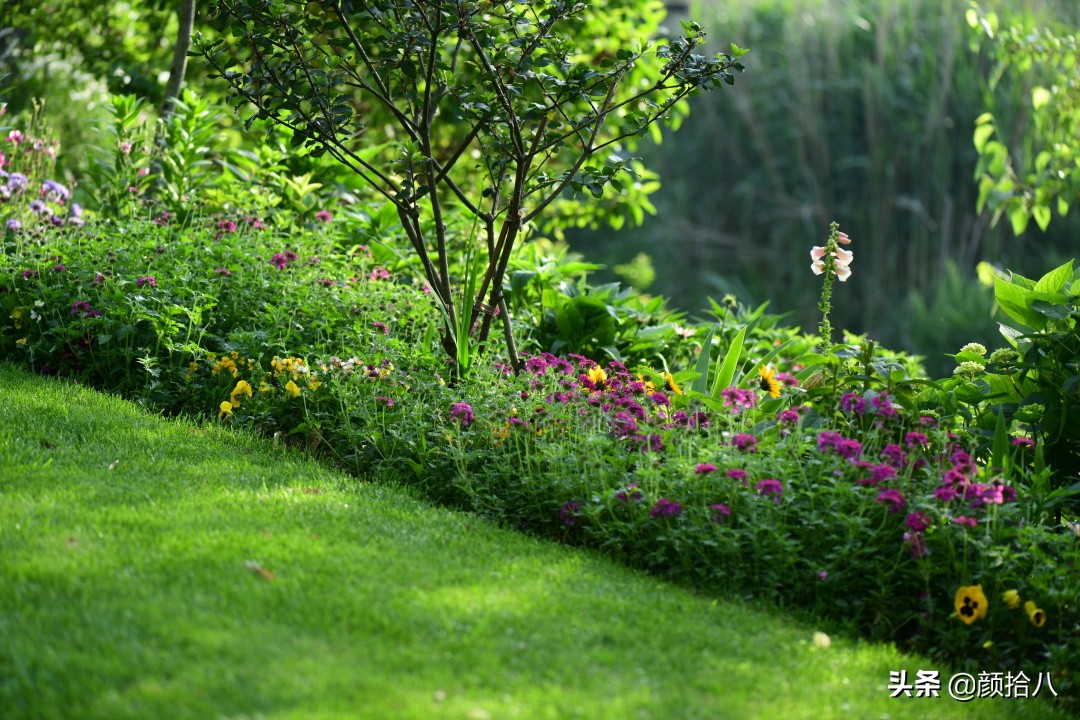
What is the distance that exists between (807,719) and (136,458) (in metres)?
2.49

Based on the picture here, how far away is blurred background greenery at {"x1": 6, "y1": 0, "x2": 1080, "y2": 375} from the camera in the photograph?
1247 centimetres

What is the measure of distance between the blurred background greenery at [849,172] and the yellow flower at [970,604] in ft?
28.9

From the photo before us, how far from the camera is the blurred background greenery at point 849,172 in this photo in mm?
12469

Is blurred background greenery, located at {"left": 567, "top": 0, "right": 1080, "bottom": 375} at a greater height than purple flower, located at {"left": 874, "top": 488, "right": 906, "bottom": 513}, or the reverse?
blurred background greenery, located at {"left": 567, "top": 0, "right": 1080, "bottom": 375}

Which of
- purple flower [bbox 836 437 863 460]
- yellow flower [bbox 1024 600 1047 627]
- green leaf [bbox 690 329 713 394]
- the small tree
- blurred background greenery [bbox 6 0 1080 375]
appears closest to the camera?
yellow flower [bbox 1024 600 1047 627]

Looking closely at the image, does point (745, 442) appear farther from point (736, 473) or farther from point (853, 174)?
point (853, 174)

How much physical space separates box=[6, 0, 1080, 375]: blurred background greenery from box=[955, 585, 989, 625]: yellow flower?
881 centimetres

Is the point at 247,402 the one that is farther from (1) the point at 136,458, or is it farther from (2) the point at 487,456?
(2) the point at 487,456

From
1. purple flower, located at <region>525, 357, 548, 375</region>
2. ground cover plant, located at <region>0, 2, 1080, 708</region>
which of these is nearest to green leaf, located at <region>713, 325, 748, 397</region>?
ground cover plant, located at <region>0, 2, 1080, 708</region>

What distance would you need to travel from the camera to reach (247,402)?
450 cm

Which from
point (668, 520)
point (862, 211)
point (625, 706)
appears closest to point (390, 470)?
point (668, 520)

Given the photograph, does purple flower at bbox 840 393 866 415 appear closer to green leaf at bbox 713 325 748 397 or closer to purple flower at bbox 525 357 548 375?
green leaf at bbox 713 325 748 397

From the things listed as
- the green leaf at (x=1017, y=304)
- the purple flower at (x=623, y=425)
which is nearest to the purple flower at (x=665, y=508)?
the purple flower at (x=623, y=425)

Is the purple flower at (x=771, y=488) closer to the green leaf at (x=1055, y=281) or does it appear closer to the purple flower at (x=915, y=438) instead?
the purple flower at (x=915, y=438)
